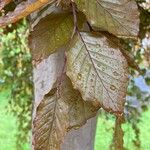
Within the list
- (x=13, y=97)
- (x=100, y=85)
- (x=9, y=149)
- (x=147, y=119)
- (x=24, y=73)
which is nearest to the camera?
(x=100, y=85)

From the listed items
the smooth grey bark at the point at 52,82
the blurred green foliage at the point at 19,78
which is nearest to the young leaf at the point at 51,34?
the smooth grey bark at the point at 52,82

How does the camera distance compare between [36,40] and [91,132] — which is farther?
[91,132]

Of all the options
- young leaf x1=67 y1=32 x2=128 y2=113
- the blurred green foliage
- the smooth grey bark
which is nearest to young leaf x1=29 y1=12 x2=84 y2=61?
young leaf x1=67 y1=32 x2=128 y2=113

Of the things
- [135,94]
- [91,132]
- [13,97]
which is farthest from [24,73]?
[91,132]

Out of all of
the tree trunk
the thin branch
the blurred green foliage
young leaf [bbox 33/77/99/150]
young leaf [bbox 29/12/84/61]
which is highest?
the thin branch

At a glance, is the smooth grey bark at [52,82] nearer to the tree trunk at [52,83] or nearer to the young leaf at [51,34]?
the tree trunk at [52,83]

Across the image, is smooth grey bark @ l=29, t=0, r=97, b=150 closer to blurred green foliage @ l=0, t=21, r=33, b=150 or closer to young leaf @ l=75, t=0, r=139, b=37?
young leaf @ l=75, t=0, r=139, b=37

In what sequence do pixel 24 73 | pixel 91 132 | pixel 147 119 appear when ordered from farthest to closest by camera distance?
pixel 147 119 → pixel 24 73 → pixel 91 132

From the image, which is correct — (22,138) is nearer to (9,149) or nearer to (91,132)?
(91,132)
